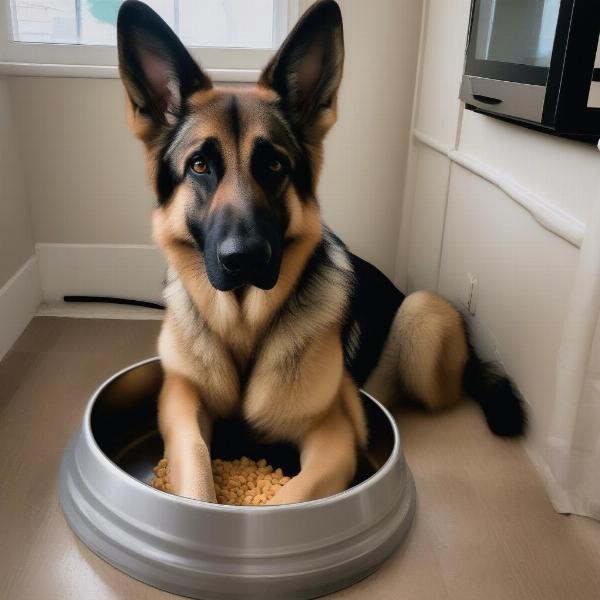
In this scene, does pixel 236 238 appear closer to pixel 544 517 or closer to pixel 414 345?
pixel 414 345

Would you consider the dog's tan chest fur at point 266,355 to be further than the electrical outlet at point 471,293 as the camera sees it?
No

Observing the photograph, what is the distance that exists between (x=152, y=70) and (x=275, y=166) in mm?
351

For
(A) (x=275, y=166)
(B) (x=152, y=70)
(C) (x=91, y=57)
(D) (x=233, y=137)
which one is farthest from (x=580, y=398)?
(C) (x=91, y=57)

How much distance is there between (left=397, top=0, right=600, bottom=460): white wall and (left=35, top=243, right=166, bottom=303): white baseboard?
1180 mm

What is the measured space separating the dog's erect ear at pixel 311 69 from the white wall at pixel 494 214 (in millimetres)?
639

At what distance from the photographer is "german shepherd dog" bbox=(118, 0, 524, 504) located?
1266mm

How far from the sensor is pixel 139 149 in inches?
102

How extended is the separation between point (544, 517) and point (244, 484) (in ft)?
2.46

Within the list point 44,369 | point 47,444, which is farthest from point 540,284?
point 44,369

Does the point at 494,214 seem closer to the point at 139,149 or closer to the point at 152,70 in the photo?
the point at 152,70

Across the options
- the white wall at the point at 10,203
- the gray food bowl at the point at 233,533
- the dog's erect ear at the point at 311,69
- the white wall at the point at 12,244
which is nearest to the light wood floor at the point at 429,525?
the gray food bowl at the point at 233,533

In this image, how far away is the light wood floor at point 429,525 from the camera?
4.14ft

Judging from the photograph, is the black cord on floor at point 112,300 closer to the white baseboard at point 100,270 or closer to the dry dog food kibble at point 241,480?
the white baseboard at point 100,270

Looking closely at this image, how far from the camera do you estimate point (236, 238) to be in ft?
3.88
